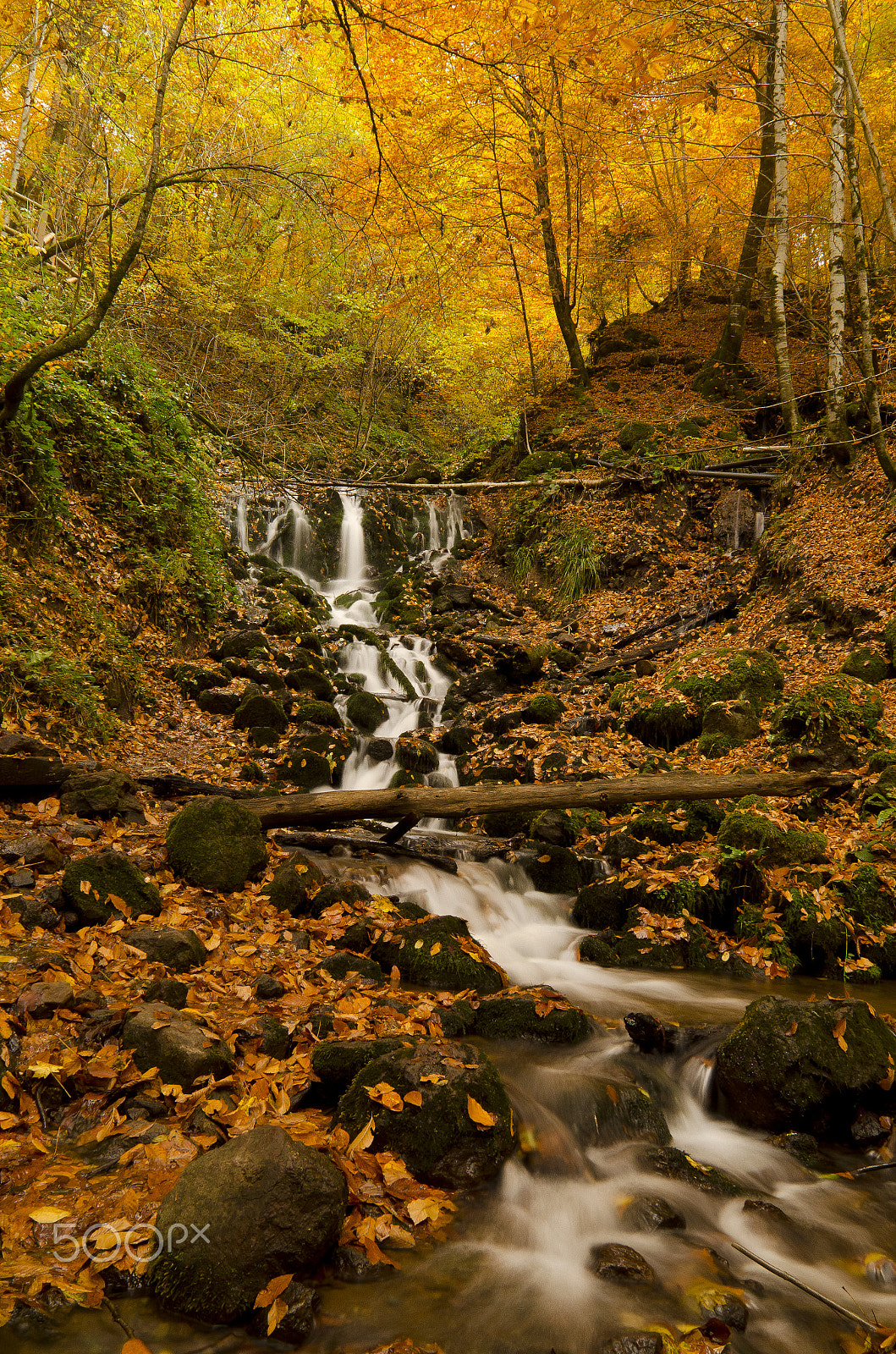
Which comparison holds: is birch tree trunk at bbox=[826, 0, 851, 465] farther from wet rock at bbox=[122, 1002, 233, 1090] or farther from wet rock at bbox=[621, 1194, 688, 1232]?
wet rock at bbox=[122, 1002, 233, 1090]

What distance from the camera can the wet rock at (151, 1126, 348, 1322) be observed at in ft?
8.00

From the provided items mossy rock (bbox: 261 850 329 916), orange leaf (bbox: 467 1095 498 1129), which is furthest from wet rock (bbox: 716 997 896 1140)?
mossy rock (bbox: 261 850 329 916)

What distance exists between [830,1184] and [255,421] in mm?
10973

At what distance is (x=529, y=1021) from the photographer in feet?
15.6

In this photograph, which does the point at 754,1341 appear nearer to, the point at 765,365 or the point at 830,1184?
the point at 830,1184

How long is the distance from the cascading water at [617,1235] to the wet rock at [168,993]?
174 centimetres

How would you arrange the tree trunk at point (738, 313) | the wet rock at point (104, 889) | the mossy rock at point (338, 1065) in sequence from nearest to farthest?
the mossy rock at point (338, 1065) < the wet rock at point (104, 889) < the tree trunk at point (738, 313)

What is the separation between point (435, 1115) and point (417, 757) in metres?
7.34

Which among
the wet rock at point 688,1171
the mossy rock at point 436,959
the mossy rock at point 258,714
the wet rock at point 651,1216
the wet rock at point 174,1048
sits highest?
the mossy rock at point 258,714

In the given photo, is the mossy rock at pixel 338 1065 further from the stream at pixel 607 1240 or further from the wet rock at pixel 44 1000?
the wet rock at pixel 44 1000

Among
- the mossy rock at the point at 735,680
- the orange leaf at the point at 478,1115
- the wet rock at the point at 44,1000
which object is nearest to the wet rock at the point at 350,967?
the orange leaf at the point at 478,1115

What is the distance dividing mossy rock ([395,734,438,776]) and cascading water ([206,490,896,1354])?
5023 mm

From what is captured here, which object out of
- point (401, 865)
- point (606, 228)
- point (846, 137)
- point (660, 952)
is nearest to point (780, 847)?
point (660, 952)

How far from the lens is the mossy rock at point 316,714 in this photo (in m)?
10.8
